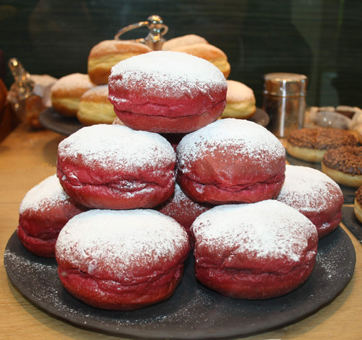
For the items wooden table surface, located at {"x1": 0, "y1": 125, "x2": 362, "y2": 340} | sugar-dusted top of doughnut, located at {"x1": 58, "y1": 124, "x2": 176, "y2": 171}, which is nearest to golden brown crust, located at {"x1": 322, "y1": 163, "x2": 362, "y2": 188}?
wooden table surface, located at {"x1": 0, "y1": 125, "x2": 362, "y2": 340}

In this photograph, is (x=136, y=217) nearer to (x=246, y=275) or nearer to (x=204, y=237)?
(x=204, y=237)

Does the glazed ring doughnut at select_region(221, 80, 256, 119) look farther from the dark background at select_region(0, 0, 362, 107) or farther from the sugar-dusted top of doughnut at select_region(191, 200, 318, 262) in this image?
the sugar-dusted top of doughnut at select_region(191, 200, 318, 262)

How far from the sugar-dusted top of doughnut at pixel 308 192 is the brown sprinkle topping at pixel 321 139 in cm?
78

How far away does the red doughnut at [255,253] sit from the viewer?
0.82 m

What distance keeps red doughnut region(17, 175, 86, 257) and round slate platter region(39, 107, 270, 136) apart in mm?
958

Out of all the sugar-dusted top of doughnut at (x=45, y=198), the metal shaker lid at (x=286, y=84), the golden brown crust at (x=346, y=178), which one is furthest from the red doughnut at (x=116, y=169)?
the metal shaker lid at (x=286, y=84)

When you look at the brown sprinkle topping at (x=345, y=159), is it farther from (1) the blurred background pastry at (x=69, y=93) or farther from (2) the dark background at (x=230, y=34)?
(1) the blurred background pastry at (x=69, y=93)

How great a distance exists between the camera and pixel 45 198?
3.43 ft

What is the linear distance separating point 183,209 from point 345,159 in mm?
939

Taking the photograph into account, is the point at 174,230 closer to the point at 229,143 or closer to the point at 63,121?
the point at 229,143

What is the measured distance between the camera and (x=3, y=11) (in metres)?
2.12

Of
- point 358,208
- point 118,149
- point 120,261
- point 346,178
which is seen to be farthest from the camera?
point 346,178

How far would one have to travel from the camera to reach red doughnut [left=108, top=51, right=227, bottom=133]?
936 mm

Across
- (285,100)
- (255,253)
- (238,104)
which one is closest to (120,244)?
(255,253)
